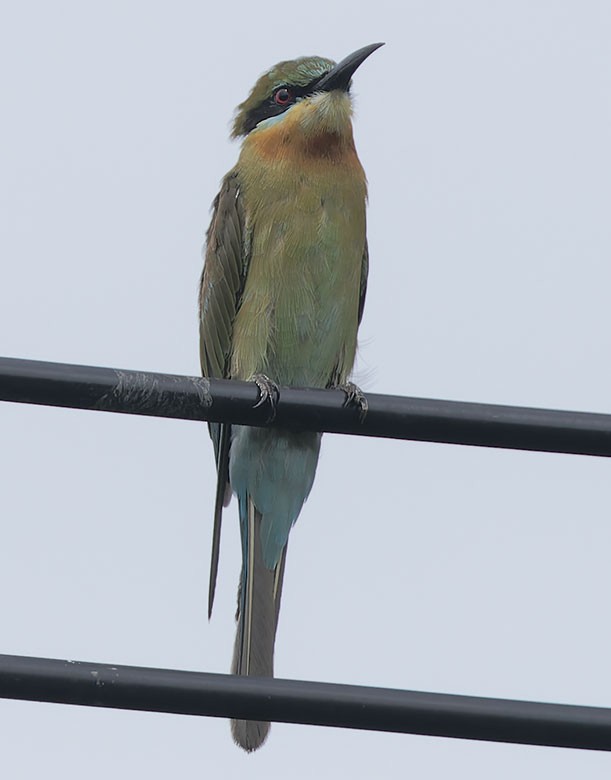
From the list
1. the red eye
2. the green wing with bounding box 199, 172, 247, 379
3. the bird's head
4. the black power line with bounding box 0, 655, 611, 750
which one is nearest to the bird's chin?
the bird's head

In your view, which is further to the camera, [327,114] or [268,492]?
[327,114]

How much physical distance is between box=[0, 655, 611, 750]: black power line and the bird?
1.85 m

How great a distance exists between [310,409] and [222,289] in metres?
1.94

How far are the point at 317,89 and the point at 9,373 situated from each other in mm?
2690

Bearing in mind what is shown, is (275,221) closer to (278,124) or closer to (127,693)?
(278,124)

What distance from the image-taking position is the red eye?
4.82 m

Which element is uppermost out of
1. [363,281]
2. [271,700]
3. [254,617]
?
[363,281]

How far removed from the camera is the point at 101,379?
2.41 m

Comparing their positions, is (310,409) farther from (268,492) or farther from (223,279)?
(223,279)

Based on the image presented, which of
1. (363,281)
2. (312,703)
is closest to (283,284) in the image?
(363,281)

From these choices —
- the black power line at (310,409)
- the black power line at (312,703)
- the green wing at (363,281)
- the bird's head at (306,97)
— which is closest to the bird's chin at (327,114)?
the bird's head at (306,97)

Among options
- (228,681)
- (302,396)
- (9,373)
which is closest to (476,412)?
(302,396)

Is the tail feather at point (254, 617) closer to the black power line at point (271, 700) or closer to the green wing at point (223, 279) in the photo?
the green wing at point (223, 279)

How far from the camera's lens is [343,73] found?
15.5 feet
